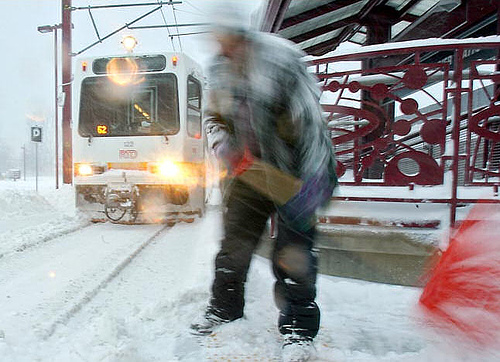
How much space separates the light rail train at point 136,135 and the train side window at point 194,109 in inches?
0.7

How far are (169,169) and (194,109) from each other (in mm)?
1265

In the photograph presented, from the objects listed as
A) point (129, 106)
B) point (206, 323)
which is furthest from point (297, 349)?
point (129, 106)

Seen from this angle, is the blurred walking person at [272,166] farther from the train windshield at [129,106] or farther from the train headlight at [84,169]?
the train headlight at [84,169]

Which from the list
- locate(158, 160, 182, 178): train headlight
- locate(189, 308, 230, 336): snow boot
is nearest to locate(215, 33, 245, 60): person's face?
locate(189, 308, 230, 336): snow boot

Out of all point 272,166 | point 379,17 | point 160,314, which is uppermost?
point 379,17

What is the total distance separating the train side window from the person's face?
4.54m

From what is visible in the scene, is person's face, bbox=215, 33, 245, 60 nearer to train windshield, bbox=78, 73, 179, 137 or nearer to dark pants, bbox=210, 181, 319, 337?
dark pants, bbox=210, 181, 319, 337

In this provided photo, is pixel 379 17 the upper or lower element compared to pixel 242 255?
upper

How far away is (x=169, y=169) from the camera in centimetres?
600

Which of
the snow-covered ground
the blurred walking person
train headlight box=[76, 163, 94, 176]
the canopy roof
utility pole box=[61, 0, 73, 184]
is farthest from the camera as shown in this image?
utility pole box=[61, 0, 73, 184]

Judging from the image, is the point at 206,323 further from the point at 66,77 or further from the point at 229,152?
the point at 66,77

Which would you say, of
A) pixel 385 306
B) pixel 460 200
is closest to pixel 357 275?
pixel 385 306

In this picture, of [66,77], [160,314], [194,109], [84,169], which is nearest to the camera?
[160,314]

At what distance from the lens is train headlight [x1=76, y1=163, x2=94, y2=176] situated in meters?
6.11
